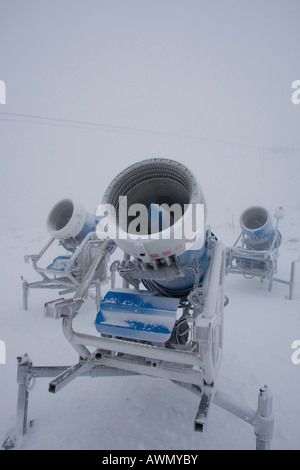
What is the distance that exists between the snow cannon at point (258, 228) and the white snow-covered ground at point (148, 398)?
2.01 m

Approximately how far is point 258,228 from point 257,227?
0.88 ft

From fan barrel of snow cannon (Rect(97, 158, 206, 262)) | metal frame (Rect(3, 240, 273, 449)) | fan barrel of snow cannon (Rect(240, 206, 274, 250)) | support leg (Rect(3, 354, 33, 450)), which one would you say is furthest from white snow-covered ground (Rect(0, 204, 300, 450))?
fan barrel of snow cannon (Rect(240, 206, 274, 250))

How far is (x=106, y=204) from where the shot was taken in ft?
6.88

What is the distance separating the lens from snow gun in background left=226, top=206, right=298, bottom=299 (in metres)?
6.11

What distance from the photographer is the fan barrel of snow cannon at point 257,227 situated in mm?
6352

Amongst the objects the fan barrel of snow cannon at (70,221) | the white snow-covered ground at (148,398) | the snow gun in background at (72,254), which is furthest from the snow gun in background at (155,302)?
the fan barrel of snow cannon at (70,221)

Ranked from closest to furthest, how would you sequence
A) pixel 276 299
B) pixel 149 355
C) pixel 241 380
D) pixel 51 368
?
pixel 149 355 → pixel 51 368 → pixel 241 380 → pixel 276 299

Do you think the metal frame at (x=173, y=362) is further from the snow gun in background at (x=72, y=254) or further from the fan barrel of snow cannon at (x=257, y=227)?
the fan barrel of snow cannon at (x=257, y=227)

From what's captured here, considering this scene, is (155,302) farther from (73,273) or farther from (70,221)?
(70,221)

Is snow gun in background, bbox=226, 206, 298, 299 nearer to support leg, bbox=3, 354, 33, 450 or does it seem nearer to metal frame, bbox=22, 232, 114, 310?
metal frame, bbox=22, 232, 114, 310

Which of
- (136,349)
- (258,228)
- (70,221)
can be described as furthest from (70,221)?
(258,228)
